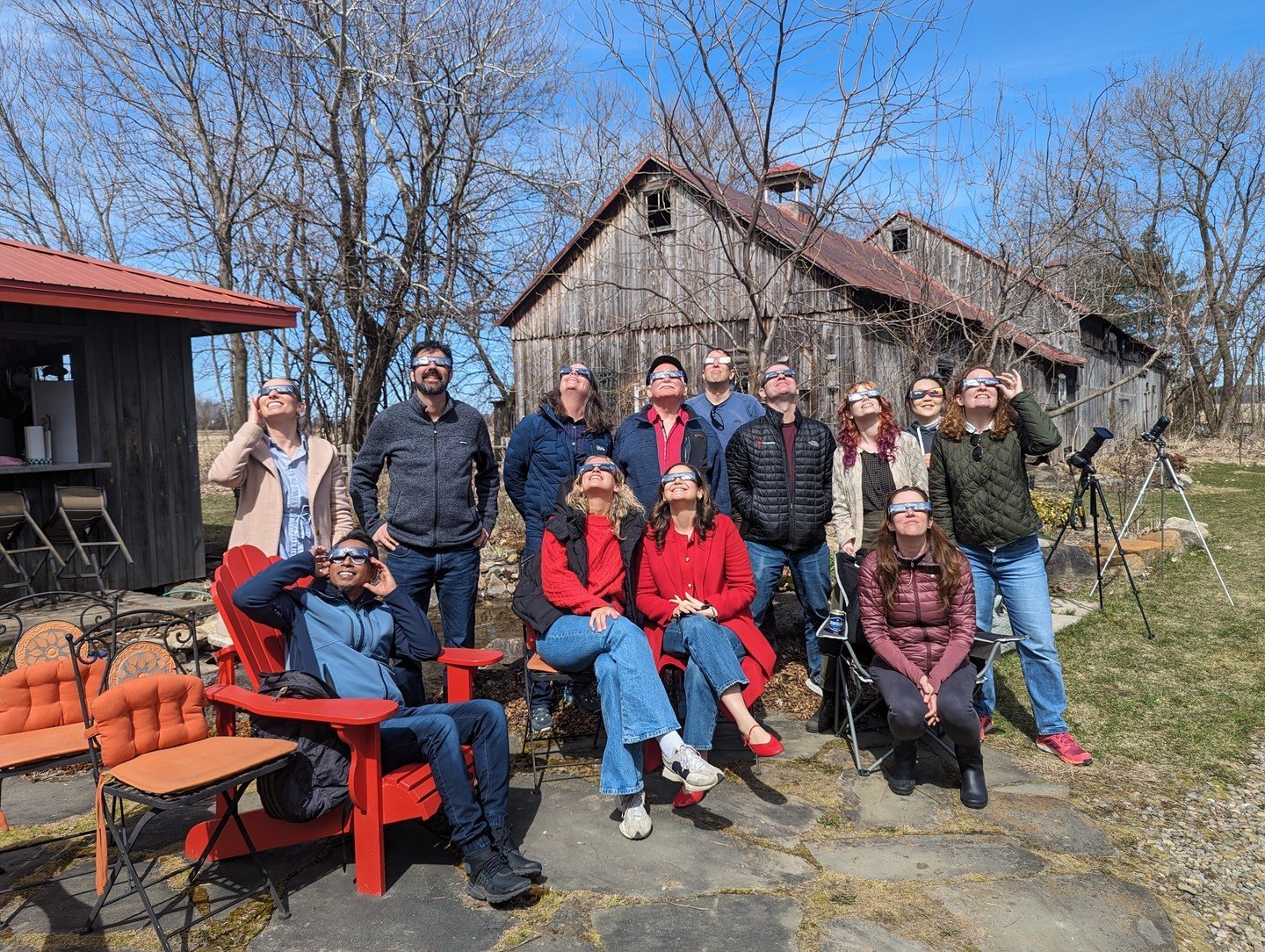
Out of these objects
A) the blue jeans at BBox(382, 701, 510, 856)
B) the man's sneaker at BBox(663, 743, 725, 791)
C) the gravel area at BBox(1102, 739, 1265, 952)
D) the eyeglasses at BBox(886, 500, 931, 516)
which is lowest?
the gravel area at BBox(1102, 739, 1265, 952)

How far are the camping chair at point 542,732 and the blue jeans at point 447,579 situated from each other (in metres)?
0.34

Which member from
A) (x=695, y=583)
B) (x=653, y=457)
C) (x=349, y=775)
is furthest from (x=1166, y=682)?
(x=349, y=775)

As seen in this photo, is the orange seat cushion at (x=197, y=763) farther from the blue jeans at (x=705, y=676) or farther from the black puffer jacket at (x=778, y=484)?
the black puffer jacket at (x=778, y=484)

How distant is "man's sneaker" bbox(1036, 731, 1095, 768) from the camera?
4.11 metres

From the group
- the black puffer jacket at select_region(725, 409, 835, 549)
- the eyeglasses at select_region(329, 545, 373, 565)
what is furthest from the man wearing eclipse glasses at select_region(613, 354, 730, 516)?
the eyeglasses at select_region(329, 545, 373, 565)

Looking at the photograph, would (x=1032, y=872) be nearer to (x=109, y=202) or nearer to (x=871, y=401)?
(x=871, y=401)

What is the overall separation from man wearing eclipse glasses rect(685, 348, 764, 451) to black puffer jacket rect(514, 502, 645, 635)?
1174 millimetres

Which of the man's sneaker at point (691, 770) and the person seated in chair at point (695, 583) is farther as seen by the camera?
the person seated in chair at point (695, 583)

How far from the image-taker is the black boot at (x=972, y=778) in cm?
361

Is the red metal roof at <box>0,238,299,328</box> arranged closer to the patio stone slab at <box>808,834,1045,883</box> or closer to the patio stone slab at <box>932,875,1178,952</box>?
the patio stone slab at <box>808,834,1045,883</box>

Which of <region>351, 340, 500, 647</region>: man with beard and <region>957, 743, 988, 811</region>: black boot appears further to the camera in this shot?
<region>351, 340, 500, 647</region>: man with beard

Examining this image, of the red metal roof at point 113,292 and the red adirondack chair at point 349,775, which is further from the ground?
the red metal roof at point 113,292

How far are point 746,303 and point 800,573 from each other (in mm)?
8104

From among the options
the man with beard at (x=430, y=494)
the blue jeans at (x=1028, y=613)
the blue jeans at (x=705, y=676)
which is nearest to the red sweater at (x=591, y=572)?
the blue jeans at (x=705, y=676)
